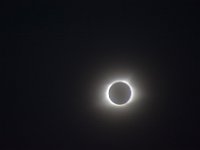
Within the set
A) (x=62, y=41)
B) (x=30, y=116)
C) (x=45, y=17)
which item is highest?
(x=45, y=17)

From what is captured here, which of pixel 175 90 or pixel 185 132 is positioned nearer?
pixel 175 90

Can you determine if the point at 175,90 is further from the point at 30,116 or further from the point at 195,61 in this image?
the point at 30,116

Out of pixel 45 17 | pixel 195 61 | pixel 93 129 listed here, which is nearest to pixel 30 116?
pixel 93 129

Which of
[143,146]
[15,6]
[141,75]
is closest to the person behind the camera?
[15,6]

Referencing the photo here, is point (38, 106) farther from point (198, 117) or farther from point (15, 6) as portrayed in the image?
point (198, 117)

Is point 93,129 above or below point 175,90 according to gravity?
below

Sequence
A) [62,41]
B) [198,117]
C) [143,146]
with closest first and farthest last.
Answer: [62,41], [198,117], [143,146]
